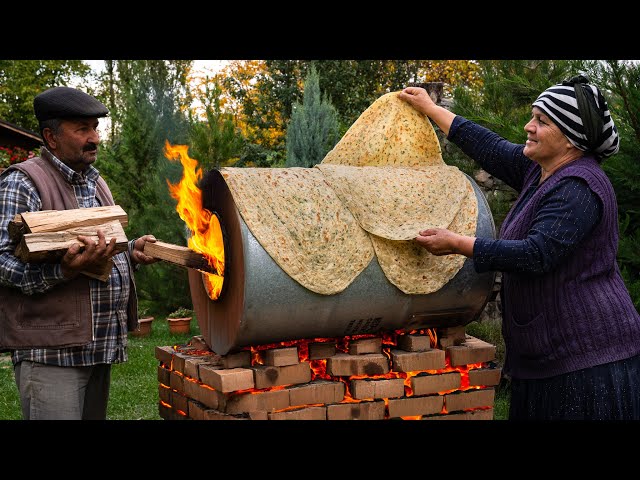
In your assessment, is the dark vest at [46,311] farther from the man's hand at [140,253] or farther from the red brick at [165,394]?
the red brick at [165,394]

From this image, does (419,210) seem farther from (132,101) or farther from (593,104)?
(132,101)

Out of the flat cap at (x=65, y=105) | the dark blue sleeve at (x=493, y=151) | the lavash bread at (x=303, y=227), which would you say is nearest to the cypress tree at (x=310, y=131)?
the dark blue sleeve at (x=493, y=151)

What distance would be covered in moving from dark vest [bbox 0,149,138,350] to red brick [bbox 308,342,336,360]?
3.47 feet

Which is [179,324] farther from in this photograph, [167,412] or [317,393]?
[317,393]

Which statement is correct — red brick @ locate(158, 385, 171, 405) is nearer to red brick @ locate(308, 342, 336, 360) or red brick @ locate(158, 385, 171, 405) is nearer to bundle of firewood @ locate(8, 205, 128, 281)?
red brick @ locate(308, 342, 336, 360)

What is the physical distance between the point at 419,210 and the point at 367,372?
865 millimetres

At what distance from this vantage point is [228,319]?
3.32 m

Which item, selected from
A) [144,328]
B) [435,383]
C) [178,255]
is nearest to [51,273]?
[178,255]

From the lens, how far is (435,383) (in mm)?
3625

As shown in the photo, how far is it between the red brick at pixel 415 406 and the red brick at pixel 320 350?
0.39 meters

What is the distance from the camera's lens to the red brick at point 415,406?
11.6 ft

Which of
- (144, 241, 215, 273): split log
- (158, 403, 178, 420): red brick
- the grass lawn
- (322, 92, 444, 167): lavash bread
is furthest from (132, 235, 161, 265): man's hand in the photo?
the grass lawn

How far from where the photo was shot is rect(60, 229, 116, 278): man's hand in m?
2.93

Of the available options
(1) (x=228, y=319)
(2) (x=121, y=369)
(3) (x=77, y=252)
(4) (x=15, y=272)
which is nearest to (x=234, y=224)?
(1) (x=228, y=319)
